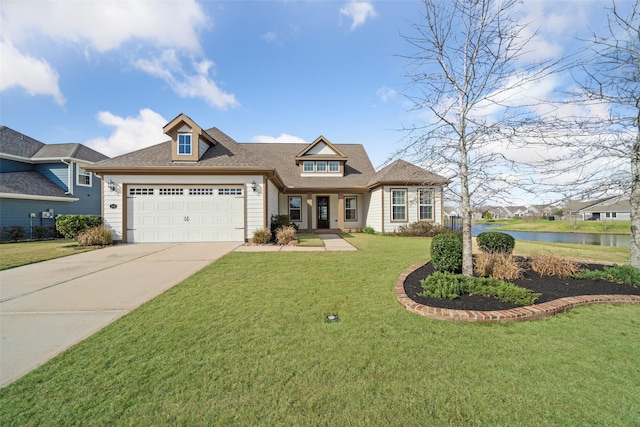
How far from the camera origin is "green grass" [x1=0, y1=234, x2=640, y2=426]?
194 cm

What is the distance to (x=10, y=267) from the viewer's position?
6.86 meters

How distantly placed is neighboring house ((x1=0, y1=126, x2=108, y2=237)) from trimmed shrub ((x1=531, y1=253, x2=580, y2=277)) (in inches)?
855

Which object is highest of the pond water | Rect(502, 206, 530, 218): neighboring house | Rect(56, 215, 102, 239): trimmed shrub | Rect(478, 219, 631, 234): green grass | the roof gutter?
the roof gutter

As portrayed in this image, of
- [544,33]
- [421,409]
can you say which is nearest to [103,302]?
[421,409]

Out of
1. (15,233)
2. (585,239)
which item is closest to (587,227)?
(585,239)

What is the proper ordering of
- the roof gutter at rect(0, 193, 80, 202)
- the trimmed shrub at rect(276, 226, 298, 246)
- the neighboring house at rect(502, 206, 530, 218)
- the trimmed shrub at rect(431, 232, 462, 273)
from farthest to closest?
1. the roof gutter at rect(0, 193, 80, 202)
2. the trimmed shrub at rect(276, 226, 298, 246)
3. the trimmed shrub at rect(431, 232, 462, 273)
4. the neighboring house at rect(502, 206, 530, 218)

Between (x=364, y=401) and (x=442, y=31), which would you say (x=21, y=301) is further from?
(x=442, y=31)

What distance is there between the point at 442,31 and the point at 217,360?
268 inches

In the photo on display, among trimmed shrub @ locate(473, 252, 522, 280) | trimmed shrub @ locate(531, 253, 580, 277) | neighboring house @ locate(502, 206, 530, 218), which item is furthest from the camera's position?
trimmed shrub @ locate(531, 253, 580, 277)

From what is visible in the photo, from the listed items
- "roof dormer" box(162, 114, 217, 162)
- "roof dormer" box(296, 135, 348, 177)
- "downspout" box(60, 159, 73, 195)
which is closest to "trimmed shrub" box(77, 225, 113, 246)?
"roof dormer" box(162, 114, 217, 162)

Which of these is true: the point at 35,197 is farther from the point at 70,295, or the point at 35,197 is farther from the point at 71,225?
the point at 70,295

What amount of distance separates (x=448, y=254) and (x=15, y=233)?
20329 mm

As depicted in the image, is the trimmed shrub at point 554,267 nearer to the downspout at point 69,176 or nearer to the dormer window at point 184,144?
the dormer window at point 184,144

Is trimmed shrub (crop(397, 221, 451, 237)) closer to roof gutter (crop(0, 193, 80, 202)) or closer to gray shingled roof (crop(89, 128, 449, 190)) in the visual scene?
gray shingled roof (crop(89, 128, 449, 190))
